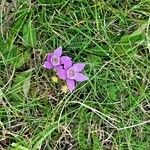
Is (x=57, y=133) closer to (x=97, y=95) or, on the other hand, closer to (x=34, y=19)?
(x=97, y=95)

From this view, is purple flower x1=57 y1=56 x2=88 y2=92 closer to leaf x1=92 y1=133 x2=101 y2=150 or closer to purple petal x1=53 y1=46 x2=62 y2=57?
purple petal x1=53 y1=46 x2=62 y2=57

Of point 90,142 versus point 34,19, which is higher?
point 34,19

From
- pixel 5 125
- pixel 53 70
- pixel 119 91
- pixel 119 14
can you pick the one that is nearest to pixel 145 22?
pixel 119 14

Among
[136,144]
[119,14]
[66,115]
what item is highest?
[119,14]

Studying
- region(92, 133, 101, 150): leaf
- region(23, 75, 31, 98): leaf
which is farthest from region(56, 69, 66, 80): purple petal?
region(92, 133, 101, 150): leaf

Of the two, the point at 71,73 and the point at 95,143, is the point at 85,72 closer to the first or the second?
the point at 71,73

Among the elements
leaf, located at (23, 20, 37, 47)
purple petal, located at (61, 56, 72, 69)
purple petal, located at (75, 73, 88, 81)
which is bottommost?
purple petal, located at (75, 73, 88, 81)
